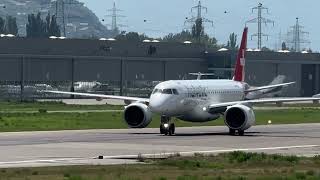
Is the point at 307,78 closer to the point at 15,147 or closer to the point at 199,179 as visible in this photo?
the point at 15,147

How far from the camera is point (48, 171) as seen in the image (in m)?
33.4

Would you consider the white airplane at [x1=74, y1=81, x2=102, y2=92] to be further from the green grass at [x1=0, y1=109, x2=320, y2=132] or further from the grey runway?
the grey runway

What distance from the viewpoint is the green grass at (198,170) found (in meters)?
31.4

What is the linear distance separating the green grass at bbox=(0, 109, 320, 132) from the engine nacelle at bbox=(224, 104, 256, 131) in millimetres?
10273

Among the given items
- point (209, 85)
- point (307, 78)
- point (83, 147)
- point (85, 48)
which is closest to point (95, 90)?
point (85, 48)

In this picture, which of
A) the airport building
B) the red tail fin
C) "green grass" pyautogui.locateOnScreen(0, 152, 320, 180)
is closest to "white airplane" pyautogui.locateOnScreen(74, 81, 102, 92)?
the airport building

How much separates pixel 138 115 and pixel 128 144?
40.9ft

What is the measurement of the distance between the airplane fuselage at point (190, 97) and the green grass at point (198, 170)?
1910 cm

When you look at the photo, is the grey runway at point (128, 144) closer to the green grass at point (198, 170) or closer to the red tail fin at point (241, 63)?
the green grass at point (198, 170)

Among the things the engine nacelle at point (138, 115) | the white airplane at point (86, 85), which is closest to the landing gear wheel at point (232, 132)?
the engine nacelle at point (138, 115)

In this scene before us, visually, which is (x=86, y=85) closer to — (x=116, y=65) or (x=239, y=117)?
(x=116, y=65)

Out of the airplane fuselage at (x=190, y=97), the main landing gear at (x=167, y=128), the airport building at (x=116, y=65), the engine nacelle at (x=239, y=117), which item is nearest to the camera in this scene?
the airplane fuselage at (x=190, y=97)

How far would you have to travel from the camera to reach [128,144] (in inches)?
1966

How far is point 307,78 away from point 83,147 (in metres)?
130
